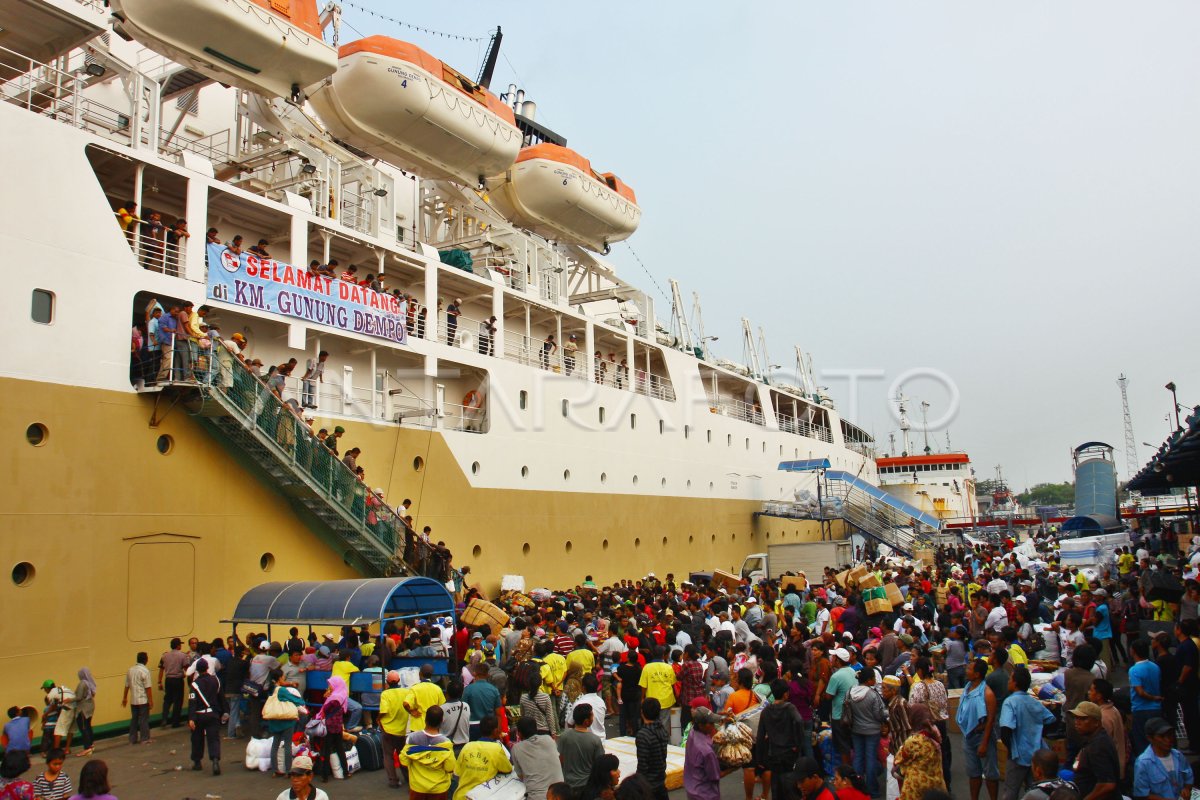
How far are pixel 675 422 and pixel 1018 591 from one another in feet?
44.8

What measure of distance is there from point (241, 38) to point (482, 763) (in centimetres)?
1361

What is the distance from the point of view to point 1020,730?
7.07 meters

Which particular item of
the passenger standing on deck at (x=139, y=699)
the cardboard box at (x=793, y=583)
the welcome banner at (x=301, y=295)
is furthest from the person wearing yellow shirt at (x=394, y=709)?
the cardboard box at (x=793, y=583)

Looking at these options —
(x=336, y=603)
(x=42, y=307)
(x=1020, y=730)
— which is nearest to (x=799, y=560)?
(x=336, y=603)

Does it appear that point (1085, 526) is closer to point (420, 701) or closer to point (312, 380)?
point (312, 380)

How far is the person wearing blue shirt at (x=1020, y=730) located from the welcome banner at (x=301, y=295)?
12.8m

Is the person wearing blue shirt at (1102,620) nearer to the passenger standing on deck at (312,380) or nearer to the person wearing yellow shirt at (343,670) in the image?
the person wearing yellow shirt at (343,670)

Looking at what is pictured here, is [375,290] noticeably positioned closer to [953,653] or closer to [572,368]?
[572,368]

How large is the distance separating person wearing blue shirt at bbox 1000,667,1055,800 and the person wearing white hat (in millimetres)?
1382

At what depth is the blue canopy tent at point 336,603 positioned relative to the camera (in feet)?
36.0

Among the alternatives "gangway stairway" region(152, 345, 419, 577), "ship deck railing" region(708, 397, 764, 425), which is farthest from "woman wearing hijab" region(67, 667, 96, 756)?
"ship deck railing" region(708, 397, 764, 425)

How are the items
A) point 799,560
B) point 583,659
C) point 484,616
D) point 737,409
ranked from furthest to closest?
point 737,409 < point 799,560 < point 484,616 < point 583,659

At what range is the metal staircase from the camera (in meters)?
33.0

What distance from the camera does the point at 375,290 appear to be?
678 inches
